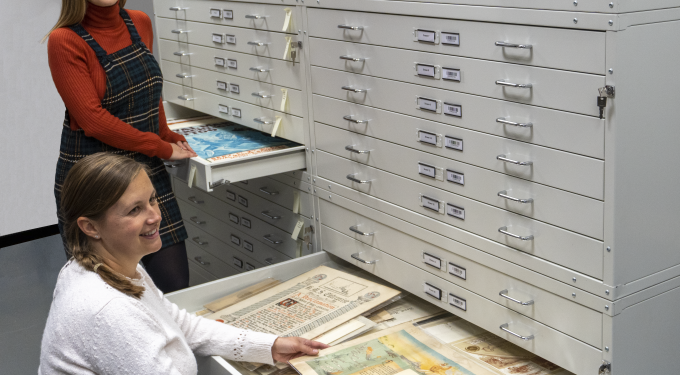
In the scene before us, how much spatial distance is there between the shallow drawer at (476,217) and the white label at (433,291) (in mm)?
223

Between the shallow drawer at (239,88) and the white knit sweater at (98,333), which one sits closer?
the white knit sweater at (98,333)

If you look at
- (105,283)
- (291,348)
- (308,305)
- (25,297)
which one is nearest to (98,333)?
(105,283)

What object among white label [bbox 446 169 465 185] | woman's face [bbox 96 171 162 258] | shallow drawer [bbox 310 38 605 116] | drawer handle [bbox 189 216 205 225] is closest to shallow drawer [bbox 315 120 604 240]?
white label [bbox 446 169 465 185]

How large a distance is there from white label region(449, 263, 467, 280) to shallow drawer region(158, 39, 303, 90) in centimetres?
85

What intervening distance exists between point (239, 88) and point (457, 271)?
1.28 metres

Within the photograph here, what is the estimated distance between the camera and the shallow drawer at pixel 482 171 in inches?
62.4

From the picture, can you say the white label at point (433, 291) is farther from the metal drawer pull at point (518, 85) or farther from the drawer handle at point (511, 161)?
the metal drawer pull at point (518, 85)

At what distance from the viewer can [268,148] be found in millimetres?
2689

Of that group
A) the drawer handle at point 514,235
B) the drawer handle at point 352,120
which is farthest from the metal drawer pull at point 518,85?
the drawer handle at point 352,120

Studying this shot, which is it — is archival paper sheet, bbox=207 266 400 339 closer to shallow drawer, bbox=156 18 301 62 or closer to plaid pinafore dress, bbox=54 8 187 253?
plaid pinafore dress, bbox=54 8 187 253

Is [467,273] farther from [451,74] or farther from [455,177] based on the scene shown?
[451,74]

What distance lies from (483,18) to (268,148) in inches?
46.9

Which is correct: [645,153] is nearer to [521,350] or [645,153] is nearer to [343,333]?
[521,350]

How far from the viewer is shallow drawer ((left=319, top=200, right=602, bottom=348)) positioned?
168cm
